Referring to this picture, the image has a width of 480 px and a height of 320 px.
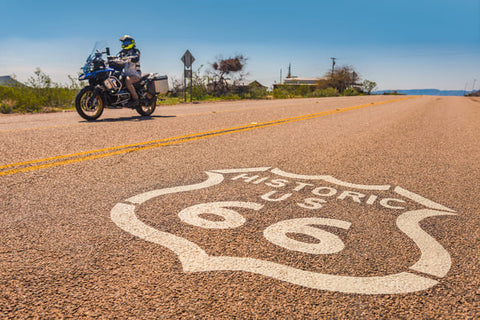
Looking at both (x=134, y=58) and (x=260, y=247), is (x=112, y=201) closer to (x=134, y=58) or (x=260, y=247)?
(x=260, y=247)

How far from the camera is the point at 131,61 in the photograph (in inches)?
365

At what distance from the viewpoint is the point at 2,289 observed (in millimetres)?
1537

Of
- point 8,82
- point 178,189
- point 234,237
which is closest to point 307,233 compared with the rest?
point 234,237

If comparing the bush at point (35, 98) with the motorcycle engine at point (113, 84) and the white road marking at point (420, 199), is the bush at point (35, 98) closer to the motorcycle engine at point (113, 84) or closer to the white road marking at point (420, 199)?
the motorcycle engine at point (113, 84)

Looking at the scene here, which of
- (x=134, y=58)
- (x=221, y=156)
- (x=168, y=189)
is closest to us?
(x=168, y=189)

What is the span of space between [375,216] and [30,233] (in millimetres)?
2304

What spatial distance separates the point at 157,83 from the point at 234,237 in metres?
8.60

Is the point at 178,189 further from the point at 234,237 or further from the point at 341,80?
the point at 341,80

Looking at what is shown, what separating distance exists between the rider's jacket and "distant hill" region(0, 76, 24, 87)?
765cm

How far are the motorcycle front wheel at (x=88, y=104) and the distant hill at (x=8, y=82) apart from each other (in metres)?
7.77

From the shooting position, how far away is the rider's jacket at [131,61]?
906cm

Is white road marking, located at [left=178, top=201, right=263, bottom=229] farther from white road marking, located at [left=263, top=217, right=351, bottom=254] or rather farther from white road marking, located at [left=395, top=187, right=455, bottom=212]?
white road marking, located at [left=395, top=187, right=455, bottom=212]

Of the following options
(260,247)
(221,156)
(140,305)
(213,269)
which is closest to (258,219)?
(260,247)

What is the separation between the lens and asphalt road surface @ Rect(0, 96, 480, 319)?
149 centimetres
